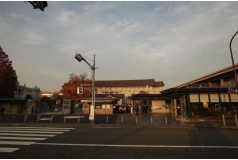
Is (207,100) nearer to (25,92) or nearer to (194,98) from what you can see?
(194,98)

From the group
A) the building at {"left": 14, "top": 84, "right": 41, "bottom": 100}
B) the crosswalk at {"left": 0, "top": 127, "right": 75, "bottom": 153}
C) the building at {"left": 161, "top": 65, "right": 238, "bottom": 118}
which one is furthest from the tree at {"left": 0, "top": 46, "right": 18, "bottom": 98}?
the building at {"left": 161, "top": 65, "right": 238, "bottom": 118}

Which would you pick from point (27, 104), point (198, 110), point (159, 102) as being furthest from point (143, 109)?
point (27, 104)

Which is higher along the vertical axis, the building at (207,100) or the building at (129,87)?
the building at (129,87)

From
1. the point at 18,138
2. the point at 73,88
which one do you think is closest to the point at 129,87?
the point at 73,88

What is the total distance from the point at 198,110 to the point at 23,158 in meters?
20.7

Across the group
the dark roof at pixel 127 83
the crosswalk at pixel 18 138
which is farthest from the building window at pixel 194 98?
the dark roof at pixel 127 83

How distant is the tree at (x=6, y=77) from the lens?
3784cm

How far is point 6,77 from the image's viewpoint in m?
38.3

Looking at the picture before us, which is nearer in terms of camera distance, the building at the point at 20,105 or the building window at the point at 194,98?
the building window at the point at 194,98

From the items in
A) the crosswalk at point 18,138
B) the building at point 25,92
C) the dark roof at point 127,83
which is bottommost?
the crosswalk at point 18,138

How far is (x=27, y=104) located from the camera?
36.7 metres

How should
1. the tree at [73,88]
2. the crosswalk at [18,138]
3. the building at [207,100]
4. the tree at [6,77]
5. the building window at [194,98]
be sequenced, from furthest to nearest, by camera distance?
1. the tree at [73,88]
2. the tree at [6,77]
3. the building window at [194,98]
4. the building at [207,100]
5. the crosswalk at [18,138]

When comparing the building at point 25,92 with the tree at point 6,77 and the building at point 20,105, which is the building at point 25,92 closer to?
the tree at point 6,77

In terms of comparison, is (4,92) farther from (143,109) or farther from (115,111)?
(143,109)
